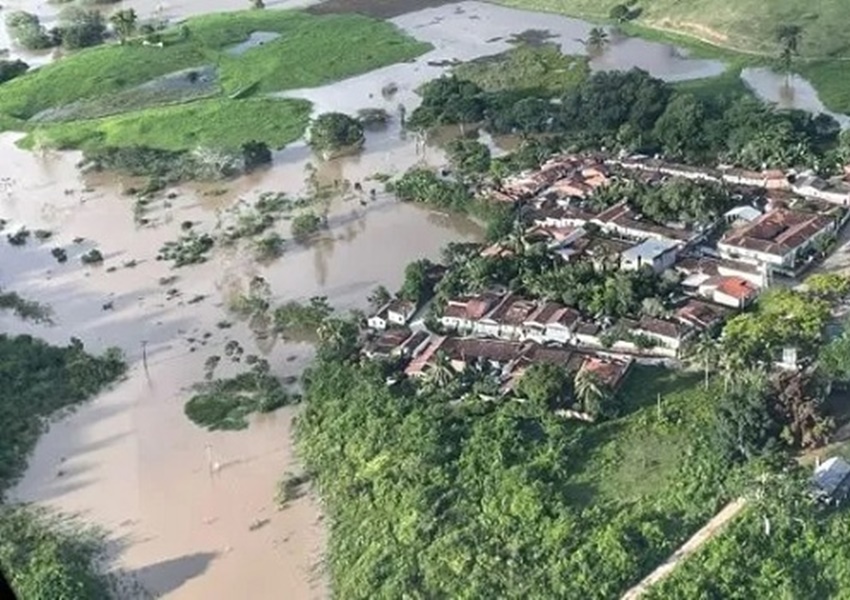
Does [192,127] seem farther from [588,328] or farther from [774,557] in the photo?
[774,557]

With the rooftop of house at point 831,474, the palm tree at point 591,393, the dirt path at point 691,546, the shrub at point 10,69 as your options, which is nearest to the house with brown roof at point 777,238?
the palm tree at point 591,393

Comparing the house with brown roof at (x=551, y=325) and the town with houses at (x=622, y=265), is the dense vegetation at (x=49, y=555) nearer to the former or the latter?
the town with houses at (x=622, y=265)

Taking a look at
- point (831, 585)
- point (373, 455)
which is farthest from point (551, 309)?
point (831, 585)

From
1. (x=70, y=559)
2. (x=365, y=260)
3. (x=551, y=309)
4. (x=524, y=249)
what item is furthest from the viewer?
(x=365, y=260)

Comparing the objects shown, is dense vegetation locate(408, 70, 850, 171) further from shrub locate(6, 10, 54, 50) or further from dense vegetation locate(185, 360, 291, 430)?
shrub locate(6, 10, 54, 50)

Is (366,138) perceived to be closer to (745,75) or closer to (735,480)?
(745,75)

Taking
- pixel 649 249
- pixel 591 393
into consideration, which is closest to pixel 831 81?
pixel 649 249
